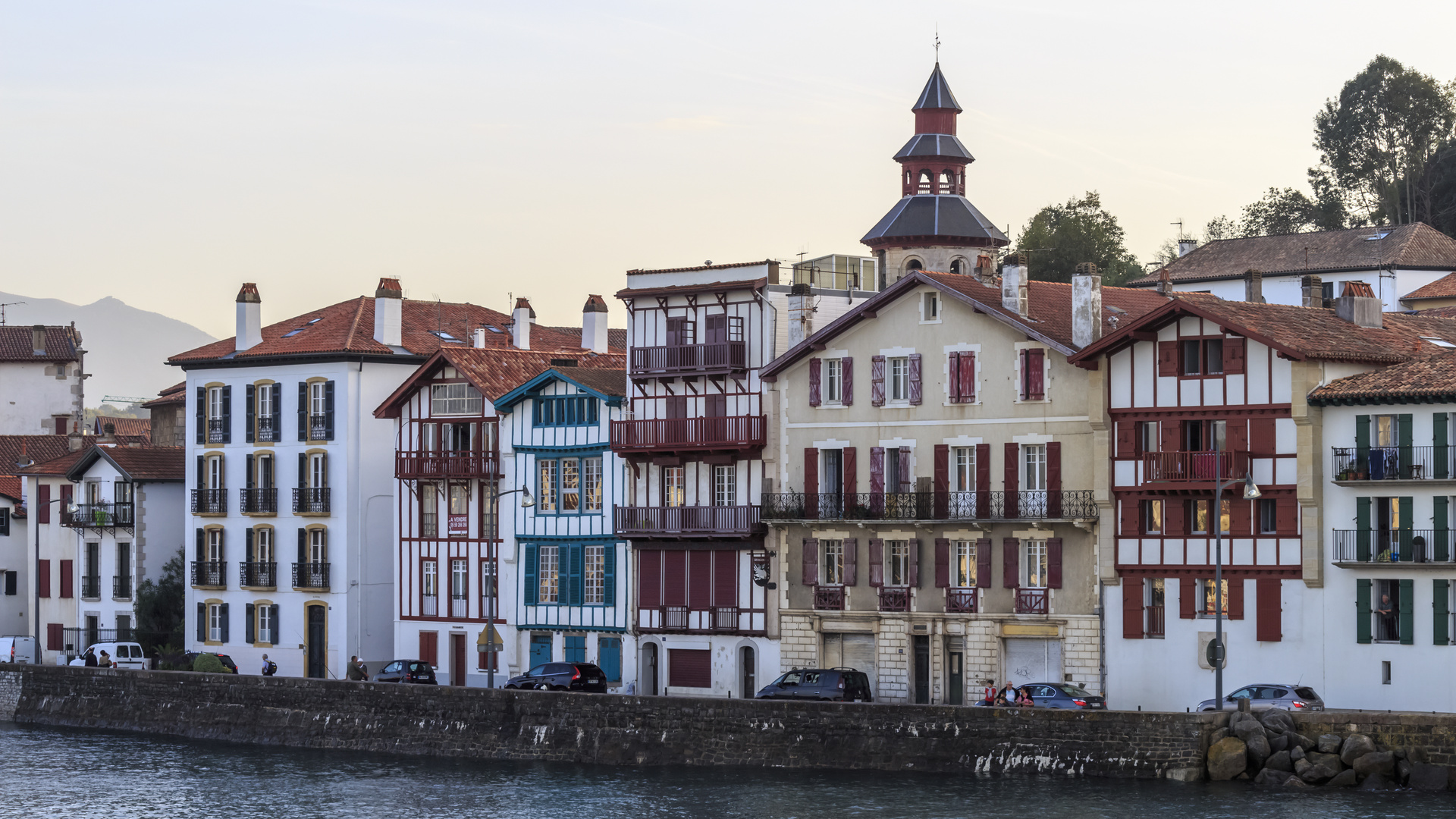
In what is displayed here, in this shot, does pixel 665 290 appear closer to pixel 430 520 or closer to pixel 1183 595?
pixel 430 520

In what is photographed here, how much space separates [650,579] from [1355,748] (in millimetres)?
27006

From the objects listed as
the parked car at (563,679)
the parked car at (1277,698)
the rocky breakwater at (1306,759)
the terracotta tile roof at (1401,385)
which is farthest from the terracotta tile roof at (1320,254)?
the rocky breakwater at (1306,759)

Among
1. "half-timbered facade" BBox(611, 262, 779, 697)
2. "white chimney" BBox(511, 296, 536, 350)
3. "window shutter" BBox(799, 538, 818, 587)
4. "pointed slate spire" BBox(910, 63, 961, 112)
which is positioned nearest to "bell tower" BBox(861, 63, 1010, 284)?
"pointed slate spire" BBox(910, 63, 961, 112)

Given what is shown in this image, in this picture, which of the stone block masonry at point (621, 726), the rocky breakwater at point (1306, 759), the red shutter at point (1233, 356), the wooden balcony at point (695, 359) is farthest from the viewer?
the wooden balcony at point (695, 359)

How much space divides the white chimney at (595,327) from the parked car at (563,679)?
1891cm

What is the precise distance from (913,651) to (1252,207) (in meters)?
65.5

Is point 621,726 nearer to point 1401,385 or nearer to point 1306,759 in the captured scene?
point 1306,759

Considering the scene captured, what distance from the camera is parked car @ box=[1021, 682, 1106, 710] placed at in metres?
59.4

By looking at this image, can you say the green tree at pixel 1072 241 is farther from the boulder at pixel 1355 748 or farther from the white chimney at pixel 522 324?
the boulder at pixel 1355 748

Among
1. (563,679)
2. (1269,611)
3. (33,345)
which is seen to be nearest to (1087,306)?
(1269,611)

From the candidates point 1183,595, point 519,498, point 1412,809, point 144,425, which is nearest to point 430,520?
point 519,498

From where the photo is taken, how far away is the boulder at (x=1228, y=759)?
54375mm

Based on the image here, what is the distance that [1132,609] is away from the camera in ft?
209

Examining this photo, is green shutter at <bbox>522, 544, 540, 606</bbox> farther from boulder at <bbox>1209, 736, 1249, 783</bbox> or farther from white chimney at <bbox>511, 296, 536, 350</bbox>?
boulder at <bbox>1209, 736, 1249, 783</bbox>
